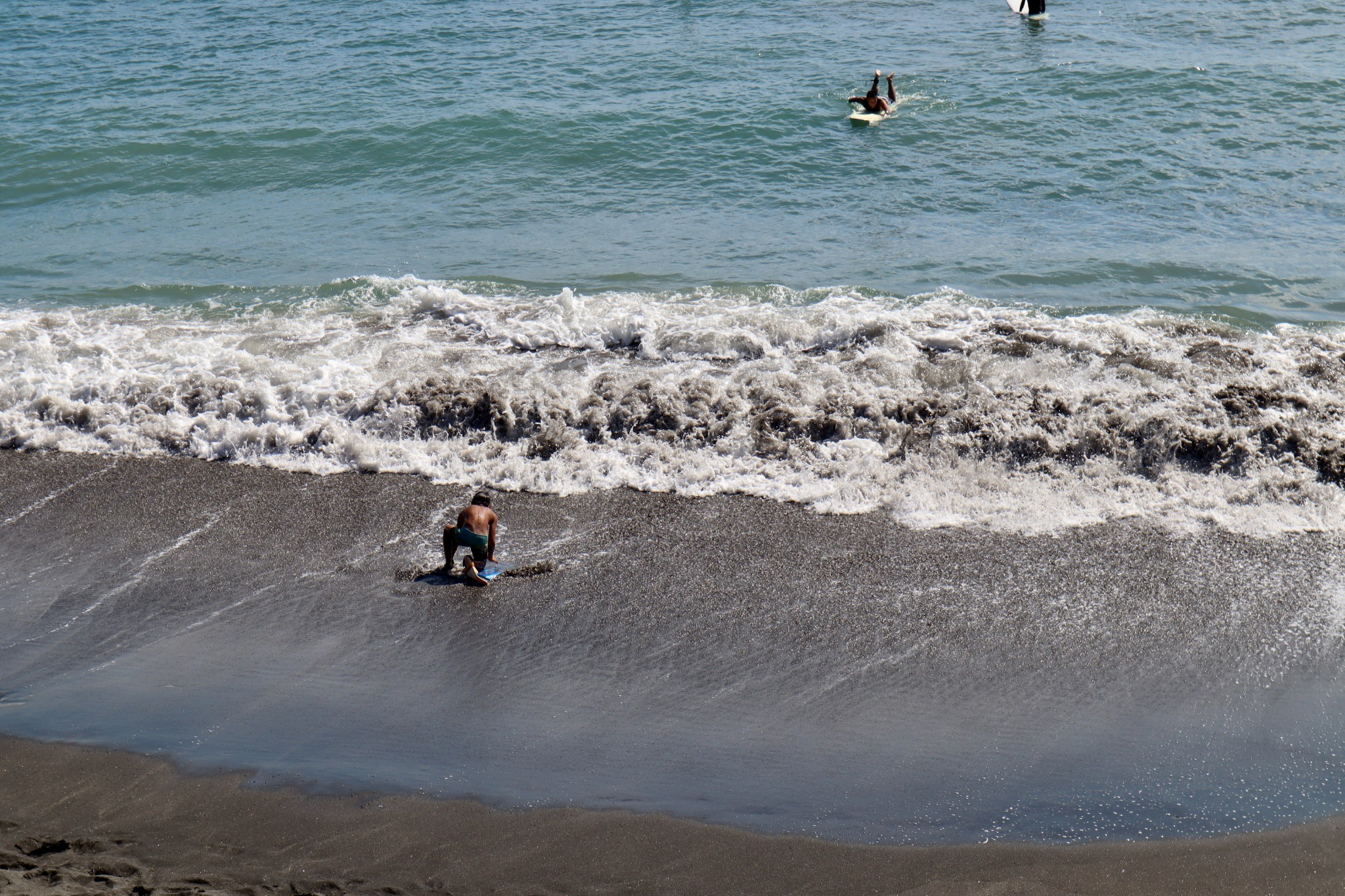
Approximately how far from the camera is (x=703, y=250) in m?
15.4

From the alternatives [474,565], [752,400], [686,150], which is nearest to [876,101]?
[686,150]

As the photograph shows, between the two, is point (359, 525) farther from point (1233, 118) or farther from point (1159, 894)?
point (1233, 118)

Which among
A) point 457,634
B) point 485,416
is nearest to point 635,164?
point 485,416

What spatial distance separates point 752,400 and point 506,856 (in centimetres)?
605

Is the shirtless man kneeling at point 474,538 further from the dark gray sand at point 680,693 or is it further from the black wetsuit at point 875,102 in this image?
the black wetsuit at point 875,102

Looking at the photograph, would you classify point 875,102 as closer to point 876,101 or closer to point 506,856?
point 876,101

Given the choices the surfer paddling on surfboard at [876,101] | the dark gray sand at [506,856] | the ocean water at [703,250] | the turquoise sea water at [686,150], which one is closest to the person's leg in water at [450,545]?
the ocean water at [703,250]

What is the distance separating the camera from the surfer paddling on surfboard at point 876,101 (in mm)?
20141

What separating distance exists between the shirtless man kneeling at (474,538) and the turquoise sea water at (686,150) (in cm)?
664

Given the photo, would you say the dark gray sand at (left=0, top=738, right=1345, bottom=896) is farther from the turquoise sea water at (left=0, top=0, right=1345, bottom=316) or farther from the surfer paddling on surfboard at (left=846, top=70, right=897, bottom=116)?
the surfer paddling on surfboard at (left=846, top=70, right=897, bottom=116)

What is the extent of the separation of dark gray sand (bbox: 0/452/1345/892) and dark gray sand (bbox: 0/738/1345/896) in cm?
2

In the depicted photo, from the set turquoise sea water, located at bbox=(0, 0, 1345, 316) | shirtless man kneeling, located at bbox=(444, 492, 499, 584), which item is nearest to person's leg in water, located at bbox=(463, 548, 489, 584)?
shirtless man kneeling, located at bbox=(444, 492, 499, 584)

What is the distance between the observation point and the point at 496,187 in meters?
18.3

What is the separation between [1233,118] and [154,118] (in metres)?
20.8
